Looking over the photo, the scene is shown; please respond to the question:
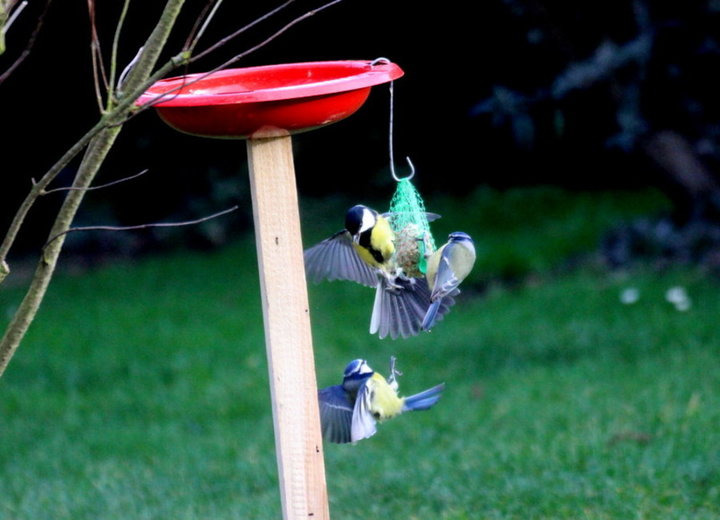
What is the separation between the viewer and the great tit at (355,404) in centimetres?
314

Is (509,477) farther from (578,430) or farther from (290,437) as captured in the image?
(290,437)

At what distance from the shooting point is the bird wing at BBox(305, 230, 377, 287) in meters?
3.49

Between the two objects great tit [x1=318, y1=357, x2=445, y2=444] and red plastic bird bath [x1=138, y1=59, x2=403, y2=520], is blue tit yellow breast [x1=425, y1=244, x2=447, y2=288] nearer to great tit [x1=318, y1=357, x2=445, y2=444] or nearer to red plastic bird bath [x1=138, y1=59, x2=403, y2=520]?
great tit [x1=318, y1=357, x2=445, y2=444]

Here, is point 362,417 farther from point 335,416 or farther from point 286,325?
point 286,325

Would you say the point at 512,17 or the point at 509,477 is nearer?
the point at 509,477

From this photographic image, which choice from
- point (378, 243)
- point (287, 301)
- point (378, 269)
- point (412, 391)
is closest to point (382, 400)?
point (378, 269)

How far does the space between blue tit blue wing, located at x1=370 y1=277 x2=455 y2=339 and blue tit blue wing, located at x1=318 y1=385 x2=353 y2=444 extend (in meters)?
0.24

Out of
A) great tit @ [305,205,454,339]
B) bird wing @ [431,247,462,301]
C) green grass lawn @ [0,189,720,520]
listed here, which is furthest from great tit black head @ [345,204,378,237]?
green grass lawn @ [0,189,720,520]

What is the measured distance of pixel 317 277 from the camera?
3564 mm

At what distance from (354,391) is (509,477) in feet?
5.18

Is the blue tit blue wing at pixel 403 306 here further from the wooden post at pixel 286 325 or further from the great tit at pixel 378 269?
the wooden post at pixel 286 325

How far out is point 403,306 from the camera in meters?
3.27

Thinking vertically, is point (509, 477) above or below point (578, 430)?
below

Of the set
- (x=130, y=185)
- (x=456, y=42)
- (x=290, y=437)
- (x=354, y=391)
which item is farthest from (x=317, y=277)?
(x=130, y=185)
